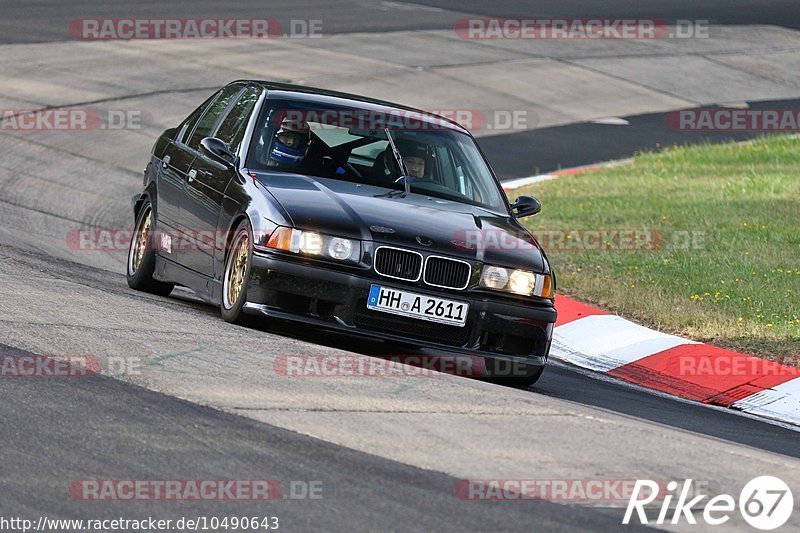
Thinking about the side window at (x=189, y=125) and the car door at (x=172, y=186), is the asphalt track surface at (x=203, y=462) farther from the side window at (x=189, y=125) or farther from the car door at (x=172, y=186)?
the side window at (x=189, y=125)

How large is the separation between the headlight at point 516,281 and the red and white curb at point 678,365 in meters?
1.64

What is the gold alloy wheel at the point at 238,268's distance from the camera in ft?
28.1

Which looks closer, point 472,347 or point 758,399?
point 472,347

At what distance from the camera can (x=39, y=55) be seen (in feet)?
78.1

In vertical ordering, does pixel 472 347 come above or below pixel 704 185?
above

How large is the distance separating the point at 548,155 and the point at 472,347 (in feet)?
41.5

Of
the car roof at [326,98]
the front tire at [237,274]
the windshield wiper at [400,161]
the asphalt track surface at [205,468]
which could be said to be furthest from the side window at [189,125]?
the asphalt track surface at [205,468]

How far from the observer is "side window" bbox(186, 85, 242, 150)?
407 inches

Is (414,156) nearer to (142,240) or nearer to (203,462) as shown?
(142,240)

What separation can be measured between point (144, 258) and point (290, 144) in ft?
5.65

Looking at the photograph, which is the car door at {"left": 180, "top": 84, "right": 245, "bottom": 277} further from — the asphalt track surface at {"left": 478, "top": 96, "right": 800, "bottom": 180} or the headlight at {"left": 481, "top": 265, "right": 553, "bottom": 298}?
the asphalt track surface at {"left": 478, "top": 96, "right": 800, "bottom": 180}

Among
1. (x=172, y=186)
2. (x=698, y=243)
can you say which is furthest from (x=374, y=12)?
(x=172, y=186)

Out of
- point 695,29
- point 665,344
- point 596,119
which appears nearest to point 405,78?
point 596,119

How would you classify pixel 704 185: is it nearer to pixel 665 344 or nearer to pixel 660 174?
pixel 660 174
